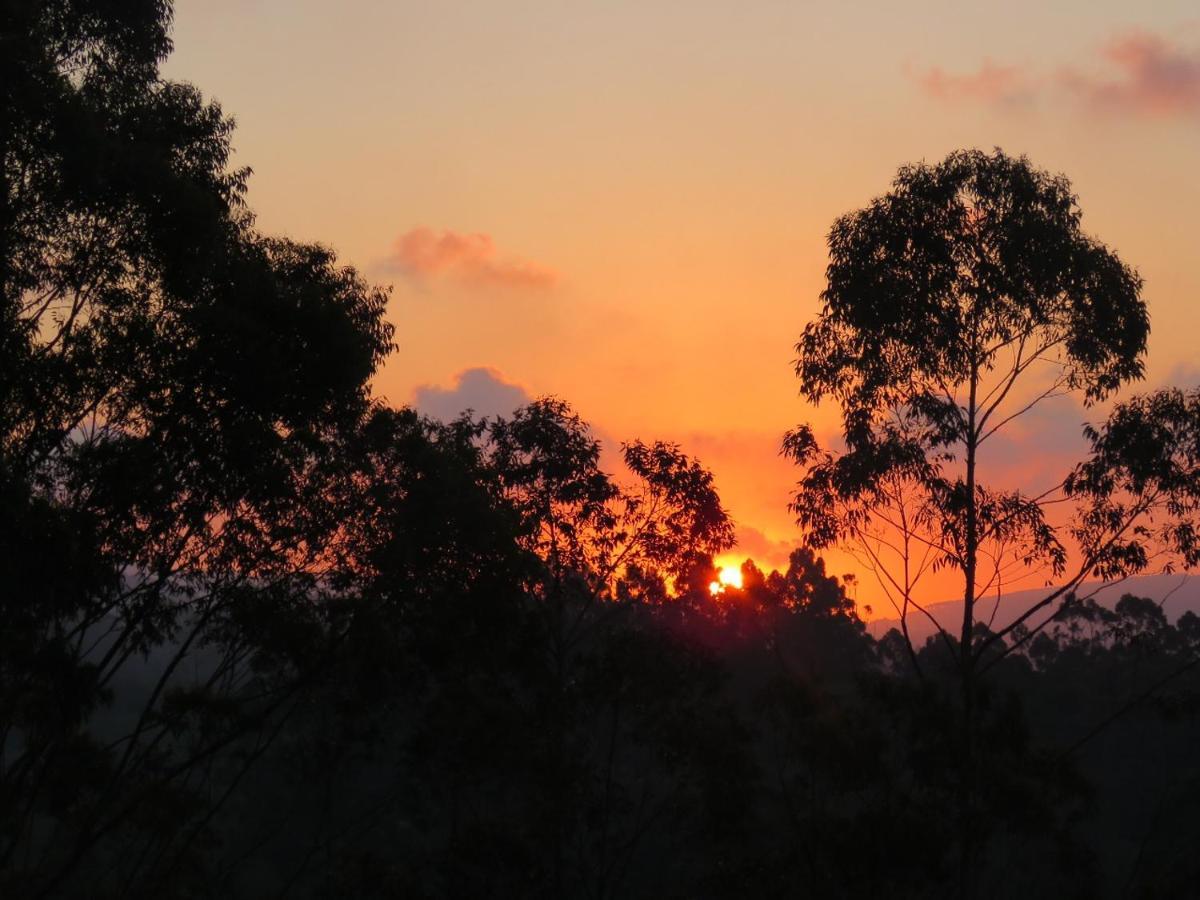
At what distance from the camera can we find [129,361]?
16.5m

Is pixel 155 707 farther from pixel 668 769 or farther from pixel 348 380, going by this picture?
pixel 668 769

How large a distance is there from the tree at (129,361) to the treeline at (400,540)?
4cm

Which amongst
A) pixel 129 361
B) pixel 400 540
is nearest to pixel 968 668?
pixel 400 540

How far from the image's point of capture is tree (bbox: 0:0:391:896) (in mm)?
15312

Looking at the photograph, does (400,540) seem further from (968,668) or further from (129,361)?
(968,668)

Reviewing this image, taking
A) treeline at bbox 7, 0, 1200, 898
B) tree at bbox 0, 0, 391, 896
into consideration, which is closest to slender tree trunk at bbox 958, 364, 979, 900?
treeline at bbox 7, 0, 1200, 898

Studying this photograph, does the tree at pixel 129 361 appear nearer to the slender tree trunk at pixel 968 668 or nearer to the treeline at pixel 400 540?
the treeline at pixel 400 540

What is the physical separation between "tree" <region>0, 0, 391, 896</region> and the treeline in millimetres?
45

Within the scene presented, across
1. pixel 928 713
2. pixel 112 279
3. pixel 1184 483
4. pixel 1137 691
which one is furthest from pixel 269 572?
pixel 1137 691

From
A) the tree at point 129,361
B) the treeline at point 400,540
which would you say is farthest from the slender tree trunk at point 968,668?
the tree at point 129,361

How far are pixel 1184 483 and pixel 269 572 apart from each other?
1703 centimetres

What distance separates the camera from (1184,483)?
2425 centimetres

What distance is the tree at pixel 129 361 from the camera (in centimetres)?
1531

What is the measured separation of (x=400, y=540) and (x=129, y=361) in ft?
20.7
